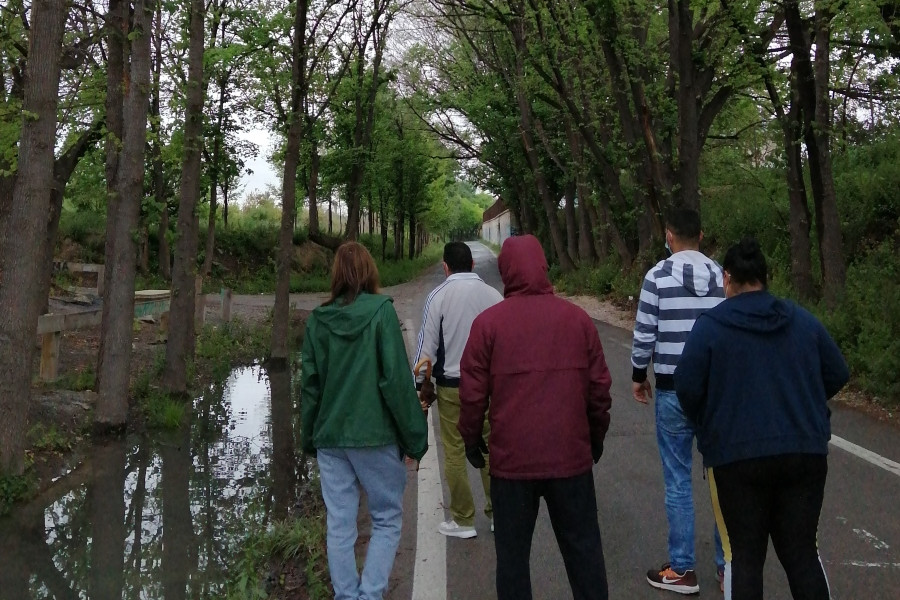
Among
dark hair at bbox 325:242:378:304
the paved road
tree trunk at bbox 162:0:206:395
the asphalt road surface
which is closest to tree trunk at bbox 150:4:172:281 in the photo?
tree trunk at bbox 162:0:206:395

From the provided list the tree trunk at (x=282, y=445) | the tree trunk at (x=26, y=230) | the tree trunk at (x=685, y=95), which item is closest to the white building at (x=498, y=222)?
the tree trunk at (x=685, y=95)

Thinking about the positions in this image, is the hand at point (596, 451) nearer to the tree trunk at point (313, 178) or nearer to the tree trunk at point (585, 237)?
the tree trunk at point (585, 237)

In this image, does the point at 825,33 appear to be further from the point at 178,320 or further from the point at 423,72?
the point at 423,72

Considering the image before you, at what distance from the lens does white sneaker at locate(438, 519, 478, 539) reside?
578cm

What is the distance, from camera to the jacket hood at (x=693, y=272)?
4.67 metres

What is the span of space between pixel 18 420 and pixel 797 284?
1174 centimetres

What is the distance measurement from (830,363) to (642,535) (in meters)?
2.52

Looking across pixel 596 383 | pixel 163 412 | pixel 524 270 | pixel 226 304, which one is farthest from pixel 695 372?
pixel 226 304

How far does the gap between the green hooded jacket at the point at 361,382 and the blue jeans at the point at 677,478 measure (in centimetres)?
137

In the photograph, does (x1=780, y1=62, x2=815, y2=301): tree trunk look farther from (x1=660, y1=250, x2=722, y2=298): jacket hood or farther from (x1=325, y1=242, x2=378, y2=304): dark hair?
(x1=325, y1=242, x2=378, y2=304): dark hair

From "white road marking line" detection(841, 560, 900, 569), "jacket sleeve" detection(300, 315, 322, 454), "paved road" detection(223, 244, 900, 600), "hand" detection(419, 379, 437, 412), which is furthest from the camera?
"hand" detection(419, 379, 437, 412)

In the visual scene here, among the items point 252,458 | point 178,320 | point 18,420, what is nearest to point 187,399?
point 178,320

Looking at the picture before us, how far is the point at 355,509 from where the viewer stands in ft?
15.1

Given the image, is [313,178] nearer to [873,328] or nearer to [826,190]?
[826,190]
